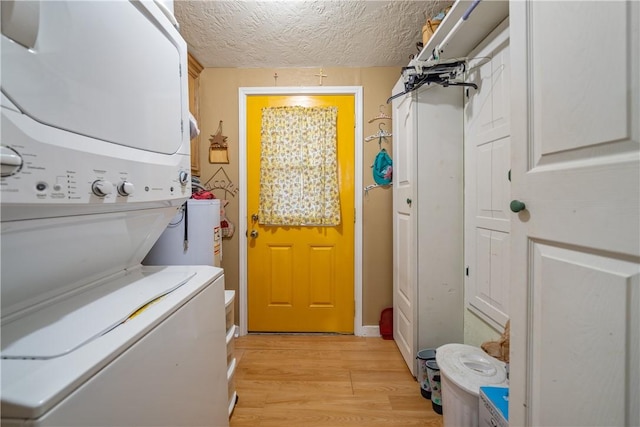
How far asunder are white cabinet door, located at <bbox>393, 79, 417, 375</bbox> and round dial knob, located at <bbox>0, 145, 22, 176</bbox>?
170 cm

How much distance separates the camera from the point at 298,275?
95.3 inches

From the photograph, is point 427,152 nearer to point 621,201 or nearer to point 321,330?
point 621,201

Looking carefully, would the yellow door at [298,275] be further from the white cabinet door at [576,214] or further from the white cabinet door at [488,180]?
the white cabinet door at [576,214]

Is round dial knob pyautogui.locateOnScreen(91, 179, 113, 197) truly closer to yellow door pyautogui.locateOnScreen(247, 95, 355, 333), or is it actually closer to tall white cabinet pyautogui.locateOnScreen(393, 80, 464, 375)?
tall white cabinet pyautogui.locateOnScreen(393, 80, 464, 375)

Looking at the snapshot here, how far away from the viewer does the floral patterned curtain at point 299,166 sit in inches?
→ 92.4

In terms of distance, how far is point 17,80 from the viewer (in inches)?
18.9

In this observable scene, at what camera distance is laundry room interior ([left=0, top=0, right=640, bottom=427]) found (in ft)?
1.68

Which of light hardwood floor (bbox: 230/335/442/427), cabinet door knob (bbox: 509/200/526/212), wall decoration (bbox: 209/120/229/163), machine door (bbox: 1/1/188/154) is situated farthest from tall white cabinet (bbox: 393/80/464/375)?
wall decoration (bbox: 209/120/229/163)

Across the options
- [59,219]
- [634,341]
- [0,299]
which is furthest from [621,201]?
[0,299]

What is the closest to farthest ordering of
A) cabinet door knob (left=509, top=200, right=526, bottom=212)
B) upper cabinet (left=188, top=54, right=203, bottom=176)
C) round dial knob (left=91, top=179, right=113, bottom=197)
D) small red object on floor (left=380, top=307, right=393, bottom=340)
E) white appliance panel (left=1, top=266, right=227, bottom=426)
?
white appliance panel (left=1, top=266, right=227, bottom=426) → round dial knob (left=91, top=179, right=113, bottom=197) → cabinet door knob (left=509, top=200, right=526, bottom=212) → upper cabinet (left=188, top=54, right=203, bottom=176) → small red object on floor (left=380, top=307, right=393, bottom=340)

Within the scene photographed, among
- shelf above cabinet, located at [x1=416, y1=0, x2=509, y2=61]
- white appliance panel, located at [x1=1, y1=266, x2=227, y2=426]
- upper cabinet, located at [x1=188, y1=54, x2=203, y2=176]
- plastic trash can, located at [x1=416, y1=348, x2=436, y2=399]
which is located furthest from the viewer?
upper cabinet, located at [x1=188, y1=54, x2=203, y2=176]

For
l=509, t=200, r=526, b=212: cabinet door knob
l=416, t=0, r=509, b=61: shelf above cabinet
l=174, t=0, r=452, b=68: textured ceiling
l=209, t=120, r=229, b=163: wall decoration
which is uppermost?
l=174, t=0, r=452, b=68: textured ceiling

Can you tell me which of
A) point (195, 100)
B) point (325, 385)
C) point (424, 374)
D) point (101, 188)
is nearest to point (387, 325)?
point (424, 374)

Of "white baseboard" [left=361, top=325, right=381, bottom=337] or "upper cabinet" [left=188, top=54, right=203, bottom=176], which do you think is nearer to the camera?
"upper cabinet" [left=188, top=54, right=203, bottom=176]
